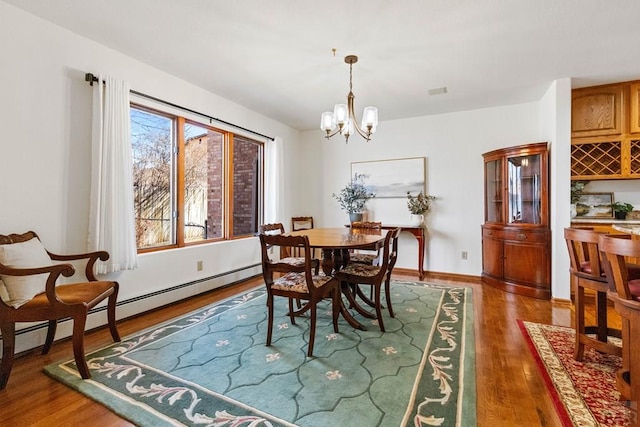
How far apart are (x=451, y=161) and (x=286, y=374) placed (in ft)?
12.6

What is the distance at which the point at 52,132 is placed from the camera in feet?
7.54

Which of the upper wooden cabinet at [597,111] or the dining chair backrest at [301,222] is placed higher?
the upper wooden cabinet at [597,111]

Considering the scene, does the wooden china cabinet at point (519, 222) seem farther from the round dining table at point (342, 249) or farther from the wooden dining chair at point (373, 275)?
the round dining table at point (342, 249)

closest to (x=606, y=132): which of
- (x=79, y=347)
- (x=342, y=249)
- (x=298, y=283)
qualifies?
(x=342, y=249)

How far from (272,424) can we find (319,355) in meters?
0.70

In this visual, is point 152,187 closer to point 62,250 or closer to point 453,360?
point 62,250

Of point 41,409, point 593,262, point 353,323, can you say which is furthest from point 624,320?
point 41,409

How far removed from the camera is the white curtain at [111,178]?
2461 millimetres

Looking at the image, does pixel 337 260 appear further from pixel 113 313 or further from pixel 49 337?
pixel 49 337

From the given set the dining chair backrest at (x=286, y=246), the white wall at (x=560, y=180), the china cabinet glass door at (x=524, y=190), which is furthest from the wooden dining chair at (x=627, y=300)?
the china cabinet glass door at (x=524, y=190)

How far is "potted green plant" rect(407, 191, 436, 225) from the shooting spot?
14.5 ft

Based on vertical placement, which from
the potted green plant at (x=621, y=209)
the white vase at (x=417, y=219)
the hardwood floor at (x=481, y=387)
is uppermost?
the potted green plant at (x=621, y=209)

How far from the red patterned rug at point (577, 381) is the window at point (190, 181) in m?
3.46

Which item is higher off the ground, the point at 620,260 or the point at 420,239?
the point at 620,260
